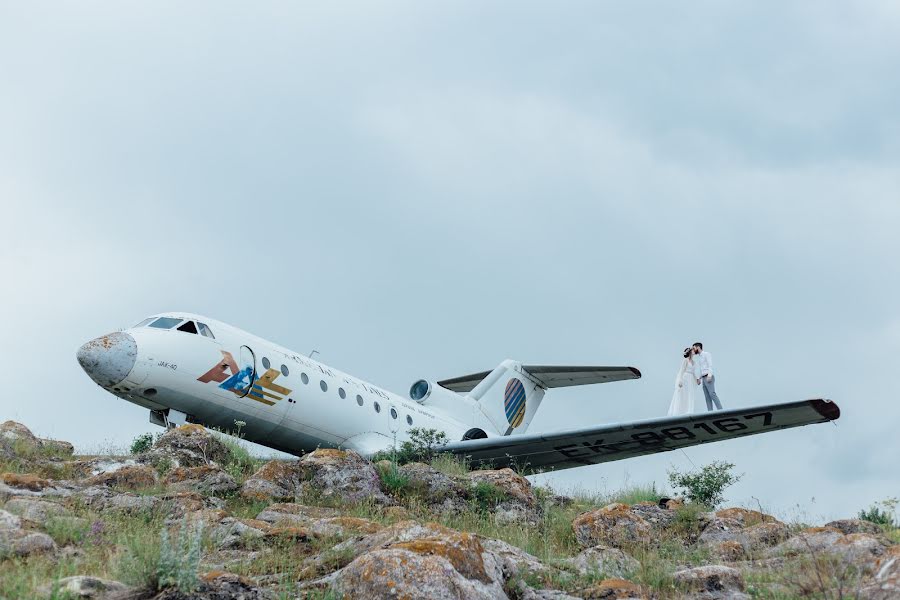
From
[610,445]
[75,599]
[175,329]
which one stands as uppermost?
[175,329]

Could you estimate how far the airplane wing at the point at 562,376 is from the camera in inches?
1010

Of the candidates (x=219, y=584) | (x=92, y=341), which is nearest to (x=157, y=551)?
(x=219, y=584)

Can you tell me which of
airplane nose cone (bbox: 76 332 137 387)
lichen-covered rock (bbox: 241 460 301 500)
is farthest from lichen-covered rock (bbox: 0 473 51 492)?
airplane nose cone (bbox: 76 332 137 387)

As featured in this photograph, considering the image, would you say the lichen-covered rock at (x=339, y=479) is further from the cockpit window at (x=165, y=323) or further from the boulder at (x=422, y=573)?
the boulder at (x=422, y=573)

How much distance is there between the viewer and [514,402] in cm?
2873

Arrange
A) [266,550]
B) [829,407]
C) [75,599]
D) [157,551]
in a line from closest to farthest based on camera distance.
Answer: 1. [75,599]
2. [157,551]
3. [266,550]
4. [829,407]

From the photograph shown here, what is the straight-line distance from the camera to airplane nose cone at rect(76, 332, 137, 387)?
54.3 ft

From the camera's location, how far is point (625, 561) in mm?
9234

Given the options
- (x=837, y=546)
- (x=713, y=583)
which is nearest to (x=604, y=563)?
(x=713, y=583)

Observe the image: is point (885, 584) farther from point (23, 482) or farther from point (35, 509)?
point (23, 482)

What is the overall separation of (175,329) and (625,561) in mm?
11620

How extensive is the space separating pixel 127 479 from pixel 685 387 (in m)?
13.0

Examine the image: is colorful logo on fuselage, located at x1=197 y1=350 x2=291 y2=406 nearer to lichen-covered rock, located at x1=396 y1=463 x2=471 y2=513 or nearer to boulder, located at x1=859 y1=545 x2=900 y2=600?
lichen-covered rock, located at x1=396 y1=463 x2=471 y2=513

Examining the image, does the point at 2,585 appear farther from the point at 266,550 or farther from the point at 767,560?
the point at 767,560
